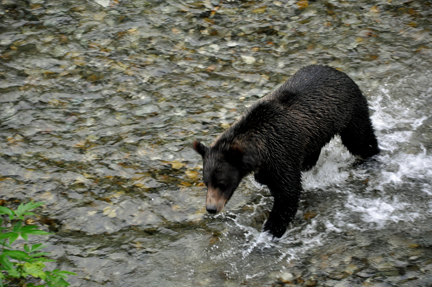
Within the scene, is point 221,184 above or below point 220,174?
below

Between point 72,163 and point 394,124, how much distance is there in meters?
5.44

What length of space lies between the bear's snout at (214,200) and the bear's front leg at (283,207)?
0.76m

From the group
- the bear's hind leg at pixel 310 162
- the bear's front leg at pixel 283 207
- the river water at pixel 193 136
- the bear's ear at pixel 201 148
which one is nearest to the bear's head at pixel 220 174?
the bear's ear at pixel 201 148

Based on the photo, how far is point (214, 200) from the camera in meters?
5.52

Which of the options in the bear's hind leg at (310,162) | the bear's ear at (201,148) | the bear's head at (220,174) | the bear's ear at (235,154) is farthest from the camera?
the bear's hind leg at (310,162)

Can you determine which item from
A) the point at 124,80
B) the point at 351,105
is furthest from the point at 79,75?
the point at 351,105

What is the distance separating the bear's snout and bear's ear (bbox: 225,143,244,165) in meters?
0.41

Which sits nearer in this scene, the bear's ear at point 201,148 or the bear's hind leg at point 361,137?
the bear's ear at point 201,148

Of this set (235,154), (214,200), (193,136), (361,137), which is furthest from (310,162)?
(214,200)

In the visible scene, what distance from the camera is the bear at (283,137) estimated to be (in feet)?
18.3

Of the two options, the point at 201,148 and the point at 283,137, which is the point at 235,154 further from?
the point at 283,137

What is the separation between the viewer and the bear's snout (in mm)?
5492

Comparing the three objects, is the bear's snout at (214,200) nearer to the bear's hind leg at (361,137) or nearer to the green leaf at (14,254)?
the green leaf at (14,254)

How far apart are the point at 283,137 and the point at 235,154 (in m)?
0.80
